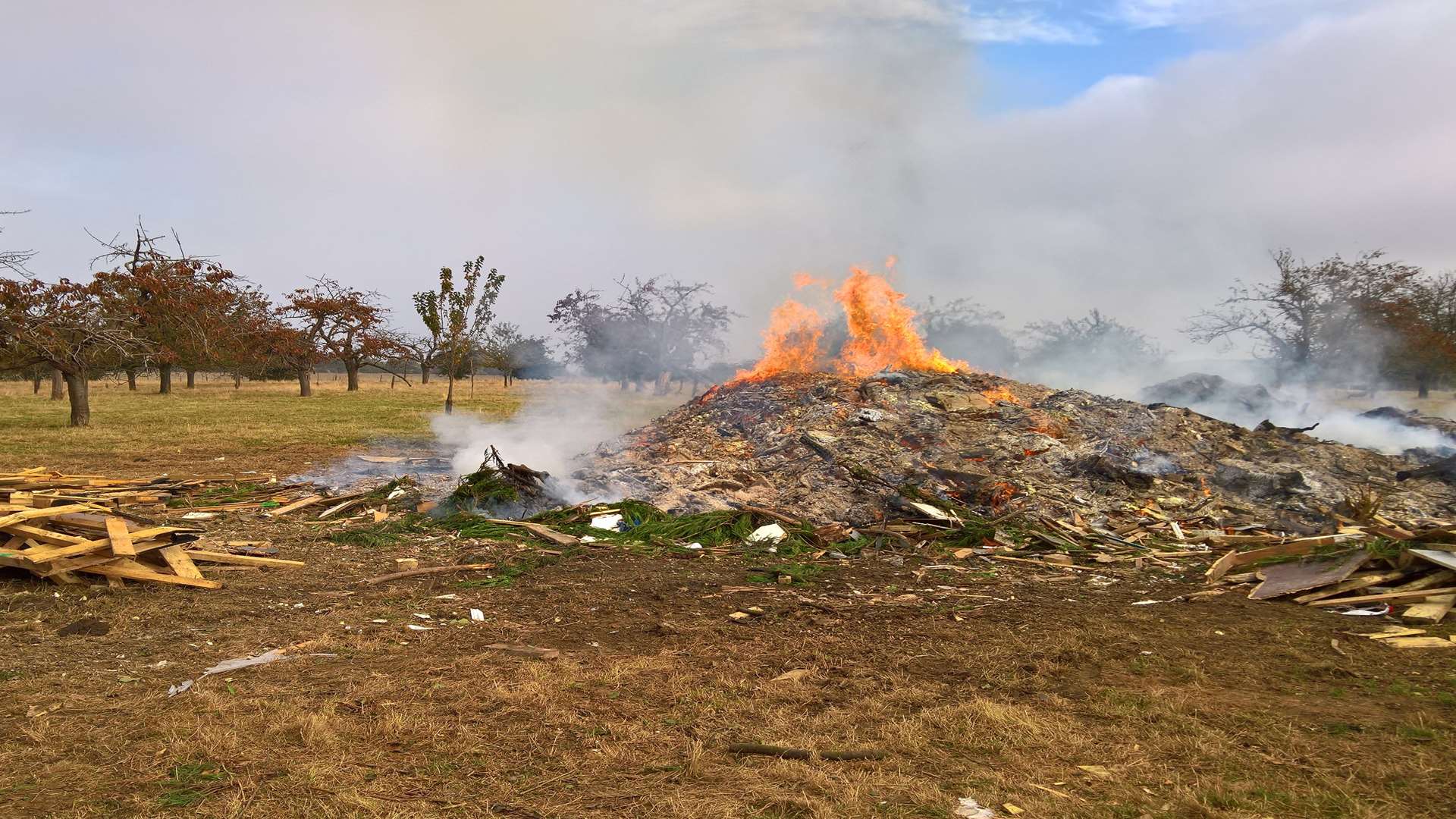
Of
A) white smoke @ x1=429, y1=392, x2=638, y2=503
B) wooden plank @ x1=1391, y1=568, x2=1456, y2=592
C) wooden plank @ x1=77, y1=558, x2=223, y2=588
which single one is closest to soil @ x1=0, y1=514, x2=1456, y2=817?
wooden plank @ x1=77, y1=558, x2=223, y2=588

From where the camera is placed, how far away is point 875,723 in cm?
385

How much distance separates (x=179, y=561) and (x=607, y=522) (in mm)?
4026

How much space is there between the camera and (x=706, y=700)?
4148 millimetres

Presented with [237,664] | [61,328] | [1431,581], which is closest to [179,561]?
[237,664]

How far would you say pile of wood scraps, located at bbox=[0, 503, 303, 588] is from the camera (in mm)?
5945

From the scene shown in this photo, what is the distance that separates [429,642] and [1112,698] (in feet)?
13.8

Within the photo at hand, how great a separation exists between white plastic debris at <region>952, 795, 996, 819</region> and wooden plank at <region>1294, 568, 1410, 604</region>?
14.4 ft

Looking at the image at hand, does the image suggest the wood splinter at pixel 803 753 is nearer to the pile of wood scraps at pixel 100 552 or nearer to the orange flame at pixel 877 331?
the pile of wood scraps at pixel 100 552

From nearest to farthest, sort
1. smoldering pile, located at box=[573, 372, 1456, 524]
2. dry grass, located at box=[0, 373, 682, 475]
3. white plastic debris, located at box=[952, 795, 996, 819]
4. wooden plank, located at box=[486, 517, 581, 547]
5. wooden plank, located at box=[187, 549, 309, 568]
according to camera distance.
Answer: white plastic debris, located at box=[952, 795, 996, 819] < wooden plank, located at box=[187, 549, 309, 568] < wooden plank, located at box=[486, 517, 581, 547] < smoldering pile, located at box=[573, 372, 1456, 524] < dry grass, located at box=[0, 373, 682, 475]

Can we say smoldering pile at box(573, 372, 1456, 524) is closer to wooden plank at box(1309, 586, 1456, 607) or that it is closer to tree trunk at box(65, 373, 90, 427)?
wooden plank at box(1309, 586, 1456, 607)

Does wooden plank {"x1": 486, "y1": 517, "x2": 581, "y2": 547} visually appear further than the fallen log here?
Yes

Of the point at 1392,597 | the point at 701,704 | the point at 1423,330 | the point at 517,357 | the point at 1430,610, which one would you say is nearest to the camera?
the point at 701,704

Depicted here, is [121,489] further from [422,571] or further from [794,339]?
[794,339]

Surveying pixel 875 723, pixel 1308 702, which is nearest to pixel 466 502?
pixel 875 723
